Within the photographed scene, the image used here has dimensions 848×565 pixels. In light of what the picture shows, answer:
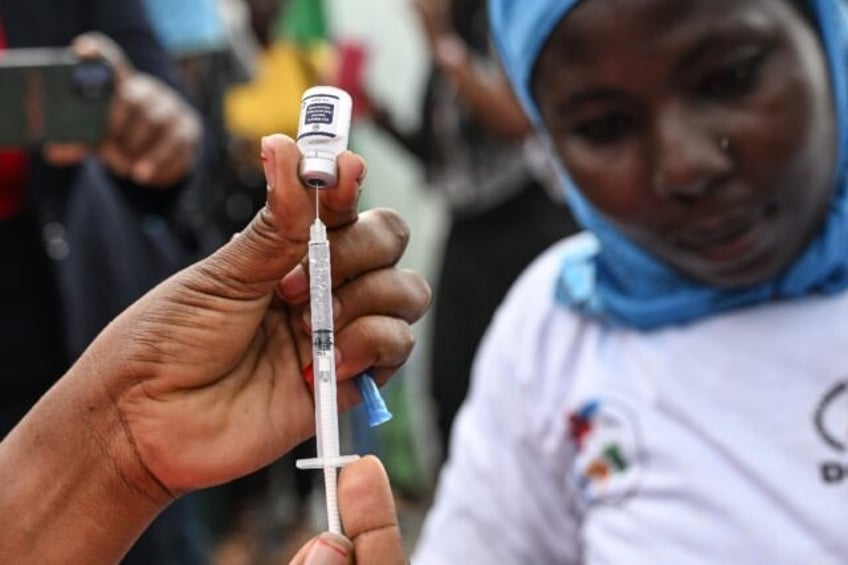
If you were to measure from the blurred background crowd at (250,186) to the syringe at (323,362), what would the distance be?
0.20 meters

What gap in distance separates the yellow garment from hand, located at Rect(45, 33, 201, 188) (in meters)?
1.17

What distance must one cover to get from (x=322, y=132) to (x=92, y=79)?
0.59m

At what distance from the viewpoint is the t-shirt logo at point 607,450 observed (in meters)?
1.17

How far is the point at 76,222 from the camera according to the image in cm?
144

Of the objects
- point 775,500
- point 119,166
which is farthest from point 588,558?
point 119,166

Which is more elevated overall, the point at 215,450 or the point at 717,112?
the point at 717,112

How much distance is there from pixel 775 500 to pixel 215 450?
56 centimetres

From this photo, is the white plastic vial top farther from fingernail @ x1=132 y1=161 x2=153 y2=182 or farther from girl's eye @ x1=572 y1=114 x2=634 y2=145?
fingernail @ x1=132 y1=161 x2=153 y2=182

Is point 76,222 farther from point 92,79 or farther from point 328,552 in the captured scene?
point 328,552

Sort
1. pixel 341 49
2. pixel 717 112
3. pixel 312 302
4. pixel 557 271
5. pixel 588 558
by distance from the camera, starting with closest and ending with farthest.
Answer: pixel 312 302 < pixel 717 112 < pixel 588 558 < pixel 557 271 < pixel 341 49

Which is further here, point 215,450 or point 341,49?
point 341,49

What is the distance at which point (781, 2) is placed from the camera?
1.09 m

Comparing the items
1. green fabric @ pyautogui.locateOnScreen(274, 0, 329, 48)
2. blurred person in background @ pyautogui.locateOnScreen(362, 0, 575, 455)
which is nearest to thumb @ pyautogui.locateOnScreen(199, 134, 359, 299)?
blurred person in background @ pyautogui.locateOnScreen(362, 0, 575, 455)

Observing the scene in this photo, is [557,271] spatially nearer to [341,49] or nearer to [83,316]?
[83,316]
